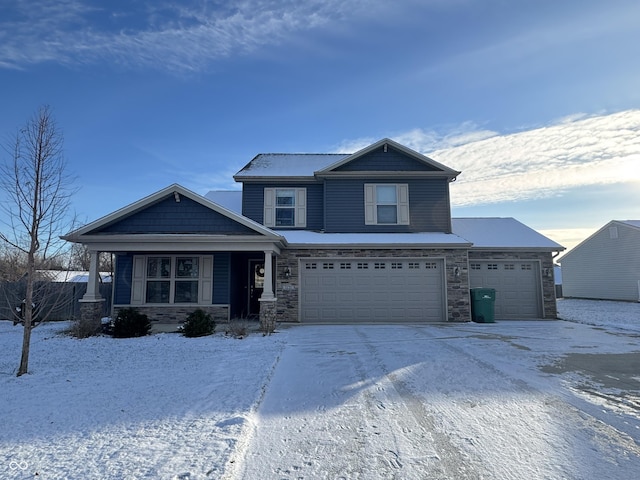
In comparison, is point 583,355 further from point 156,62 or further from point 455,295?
point 156,62

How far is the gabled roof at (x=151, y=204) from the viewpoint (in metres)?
10.8

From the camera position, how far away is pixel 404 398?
15.7ft

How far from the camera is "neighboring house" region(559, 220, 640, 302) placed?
21.3 m

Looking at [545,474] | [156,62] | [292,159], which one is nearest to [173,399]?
[545,474]

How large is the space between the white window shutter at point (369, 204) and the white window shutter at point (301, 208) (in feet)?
7.62

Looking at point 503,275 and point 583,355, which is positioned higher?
point 503,275

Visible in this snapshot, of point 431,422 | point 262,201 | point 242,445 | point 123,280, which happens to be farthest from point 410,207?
point 242,445

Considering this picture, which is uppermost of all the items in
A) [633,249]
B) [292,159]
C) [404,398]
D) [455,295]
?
[292,159]

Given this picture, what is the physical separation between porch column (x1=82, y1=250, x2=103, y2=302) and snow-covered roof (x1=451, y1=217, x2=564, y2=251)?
12.6 meters

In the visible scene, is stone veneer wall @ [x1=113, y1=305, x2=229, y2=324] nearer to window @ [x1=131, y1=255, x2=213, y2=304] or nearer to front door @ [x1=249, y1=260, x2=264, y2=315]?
window @ [x1=131, y1=255, x2=213, y2=304]

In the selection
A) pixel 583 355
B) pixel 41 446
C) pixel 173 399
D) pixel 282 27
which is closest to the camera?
pixel 41 446

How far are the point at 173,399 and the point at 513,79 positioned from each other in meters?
10.8

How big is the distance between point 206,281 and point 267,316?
310 cm

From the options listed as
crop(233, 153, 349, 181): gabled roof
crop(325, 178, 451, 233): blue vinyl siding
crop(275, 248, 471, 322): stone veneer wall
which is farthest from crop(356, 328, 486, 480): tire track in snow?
crop(233, 153, 349, 181): gabled roof
